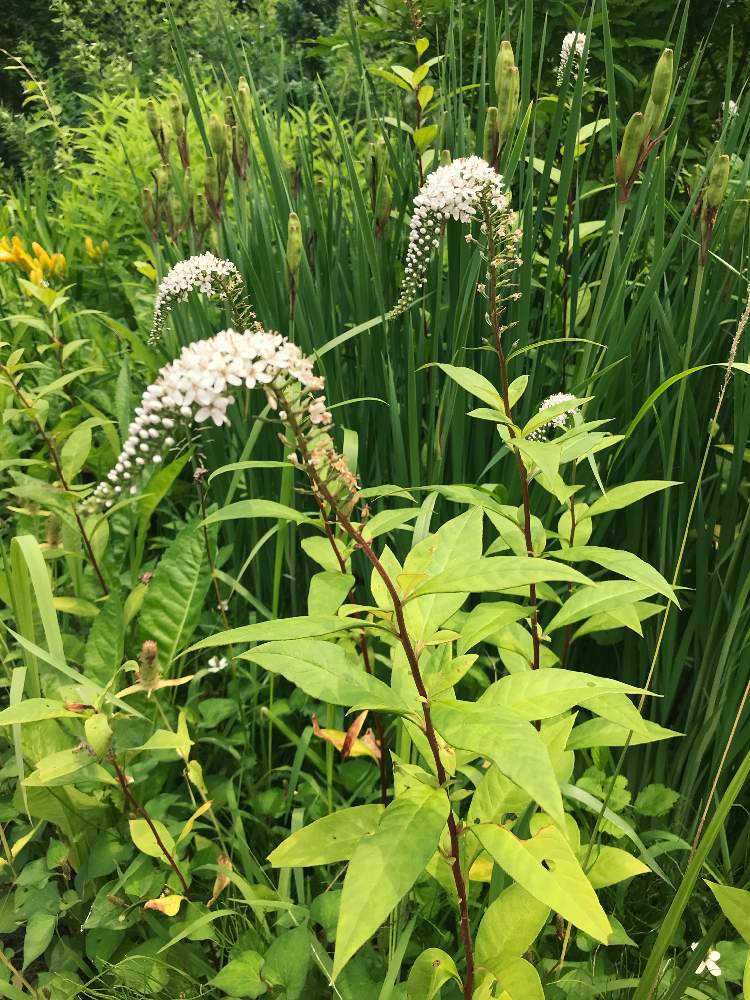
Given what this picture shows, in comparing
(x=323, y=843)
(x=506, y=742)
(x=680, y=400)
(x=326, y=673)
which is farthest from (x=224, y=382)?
(x=680, y=400)

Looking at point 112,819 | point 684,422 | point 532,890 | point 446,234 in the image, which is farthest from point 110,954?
point 446,234

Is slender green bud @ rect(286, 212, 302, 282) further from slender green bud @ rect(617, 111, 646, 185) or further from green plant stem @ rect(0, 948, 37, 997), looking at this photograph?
green plant stem @ rect(0, 948, 37, 997)

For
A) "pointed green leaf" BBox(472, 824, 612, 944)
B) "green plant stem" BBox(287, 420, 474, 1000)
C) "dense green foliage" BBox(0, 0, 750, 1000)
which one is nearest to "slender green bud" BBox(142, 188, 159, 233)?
"dense green foliage" BBox(0, 0, 750, 1000)

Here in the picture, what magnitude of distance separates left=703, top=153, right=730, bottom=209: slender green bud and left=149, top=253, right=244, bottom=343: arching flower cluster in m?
0.92

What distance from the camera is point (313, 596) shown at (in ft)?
3.80

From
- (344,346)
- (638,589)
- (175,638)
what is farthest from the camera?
(344,346)

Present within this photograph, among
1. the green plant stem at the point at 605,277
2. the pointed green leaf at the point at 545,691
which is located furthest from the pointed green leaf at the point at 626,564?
the green plant stem at the point at 605,277

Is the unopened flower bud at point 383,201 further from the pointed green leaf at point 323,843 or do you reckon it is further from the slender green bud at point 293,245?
the pointed green leaf at point 323,843

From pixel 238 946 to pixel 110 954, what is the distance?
10.4 inches

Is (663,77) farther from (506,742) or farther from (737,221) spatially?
(506,742)

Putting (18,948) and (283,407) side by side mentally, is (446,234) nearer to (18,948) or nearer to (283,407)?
(283,407)

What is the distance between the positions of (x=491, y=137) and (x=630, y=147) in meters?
0.29

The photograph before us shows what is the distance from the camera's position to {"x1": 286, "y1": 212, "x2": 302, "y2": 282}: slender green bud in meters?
1.53

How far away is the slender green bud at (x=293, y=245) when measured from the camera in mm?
1528
